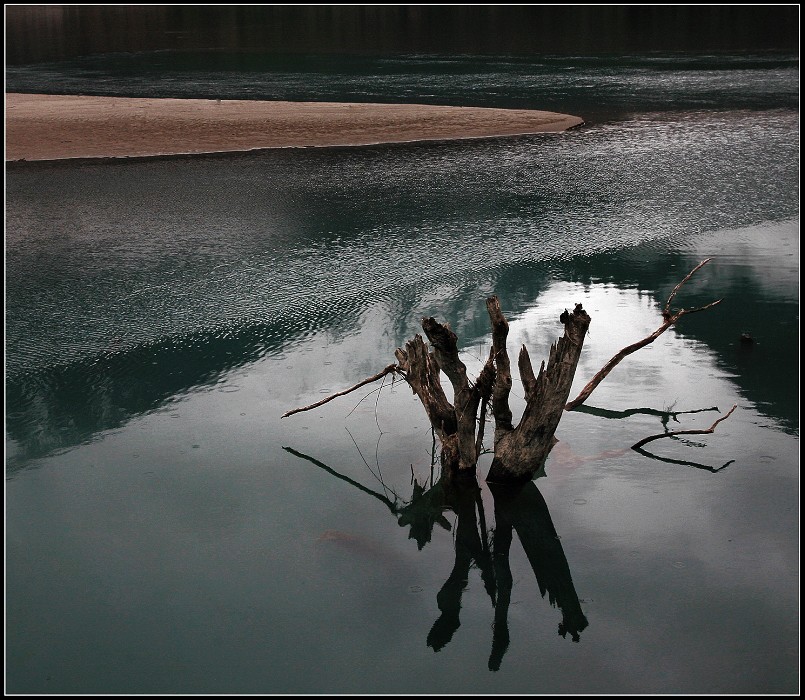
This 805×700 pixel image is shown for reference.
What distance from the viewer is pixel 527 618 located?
6.24 meters

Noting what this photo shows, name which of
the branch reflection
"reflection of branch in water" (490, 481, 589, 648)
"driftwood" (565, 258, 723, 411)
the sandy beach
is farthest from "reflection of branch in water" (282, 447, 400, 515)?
the sandy beach

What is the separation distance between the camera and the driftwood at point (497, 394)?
7129mm

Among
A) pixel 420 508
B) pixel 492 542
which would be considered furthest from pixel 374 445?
pixel 492 542

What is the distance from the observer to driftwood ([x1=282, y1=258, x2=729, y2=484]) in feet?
23.4

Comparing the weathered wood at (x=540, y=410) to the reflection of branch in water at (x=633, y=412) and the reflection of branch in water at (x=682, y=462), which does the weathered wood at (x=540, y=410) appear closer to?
the reflection of branch in water at (x=682, y=462)

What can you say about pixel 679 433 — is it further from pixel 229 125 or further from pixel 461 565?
pixel 229 125

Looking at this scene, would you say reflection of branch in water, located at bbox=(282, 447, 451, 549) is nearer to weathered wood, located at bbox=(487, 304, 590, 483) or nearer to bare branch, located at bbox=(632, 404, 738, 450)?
weathered wood, located at bbox=(487, 304, 590, 483)

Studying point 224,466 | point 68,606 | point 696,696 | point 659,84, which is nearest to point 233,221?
point 224,466

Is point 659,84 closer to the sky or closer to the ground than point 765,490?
closer to the sky

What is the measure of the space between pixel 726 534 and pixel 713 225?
829cm

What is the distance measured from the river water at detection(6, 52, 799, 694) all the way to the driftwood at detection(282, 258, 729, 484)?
327 millimetres

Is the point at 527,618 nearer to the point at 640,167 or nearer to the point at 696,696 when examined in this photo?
the point at 696,696

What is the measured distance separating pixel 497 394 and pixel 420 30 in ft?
164

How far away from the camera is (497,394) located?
292 inches
